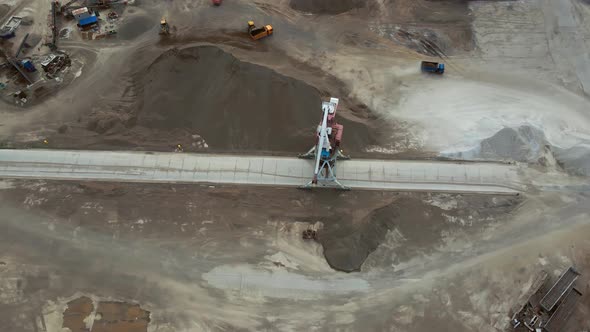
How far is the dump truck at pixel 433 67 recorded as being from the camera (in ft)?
86.2

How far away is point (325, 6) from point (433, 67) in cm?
1012

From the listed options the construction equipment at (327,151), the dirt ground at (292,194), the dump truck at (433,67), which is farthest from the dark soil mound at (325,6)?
the construction equipment at (327,151)

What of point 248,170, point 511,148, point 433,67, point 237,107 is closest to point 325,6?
point 433,67

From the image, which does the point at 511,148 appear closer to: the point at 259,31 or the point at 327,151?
the point at 327,151

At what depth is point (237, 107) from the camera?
23906 mm

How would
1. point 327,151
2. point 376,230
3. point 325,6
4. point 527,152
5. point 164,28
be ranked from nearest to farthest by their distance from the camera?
point 376,230, point 327,151, point 527,152, point 164,28, point 325,6

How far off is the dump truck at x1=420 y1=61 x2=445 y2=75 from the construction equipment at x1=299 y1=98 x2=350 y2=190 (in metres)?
9.23

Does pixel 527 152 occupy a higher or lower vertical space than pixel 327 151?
Result: lower

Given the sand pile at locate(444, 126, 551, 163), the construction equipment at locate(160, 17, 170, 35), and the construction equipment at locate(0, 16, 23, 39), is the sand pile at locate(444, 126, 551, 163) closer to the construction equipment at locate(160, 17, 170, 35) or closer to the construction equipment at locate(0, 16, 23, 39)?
the construction equipment at locate(160, 17, 170, 35)

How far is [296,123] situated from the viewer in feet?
77.9

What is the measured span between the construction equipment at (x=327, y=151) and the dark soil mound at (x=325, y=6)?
39.5 ft

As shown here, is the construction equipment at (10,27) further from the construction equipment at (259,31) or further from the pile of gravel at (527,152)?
the pile of gravel at (527,152)

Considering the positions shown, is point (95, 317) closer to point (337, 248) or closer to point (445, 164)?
point (337, 248)

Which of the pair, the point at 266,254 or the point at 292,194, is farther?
the point at 292,194
